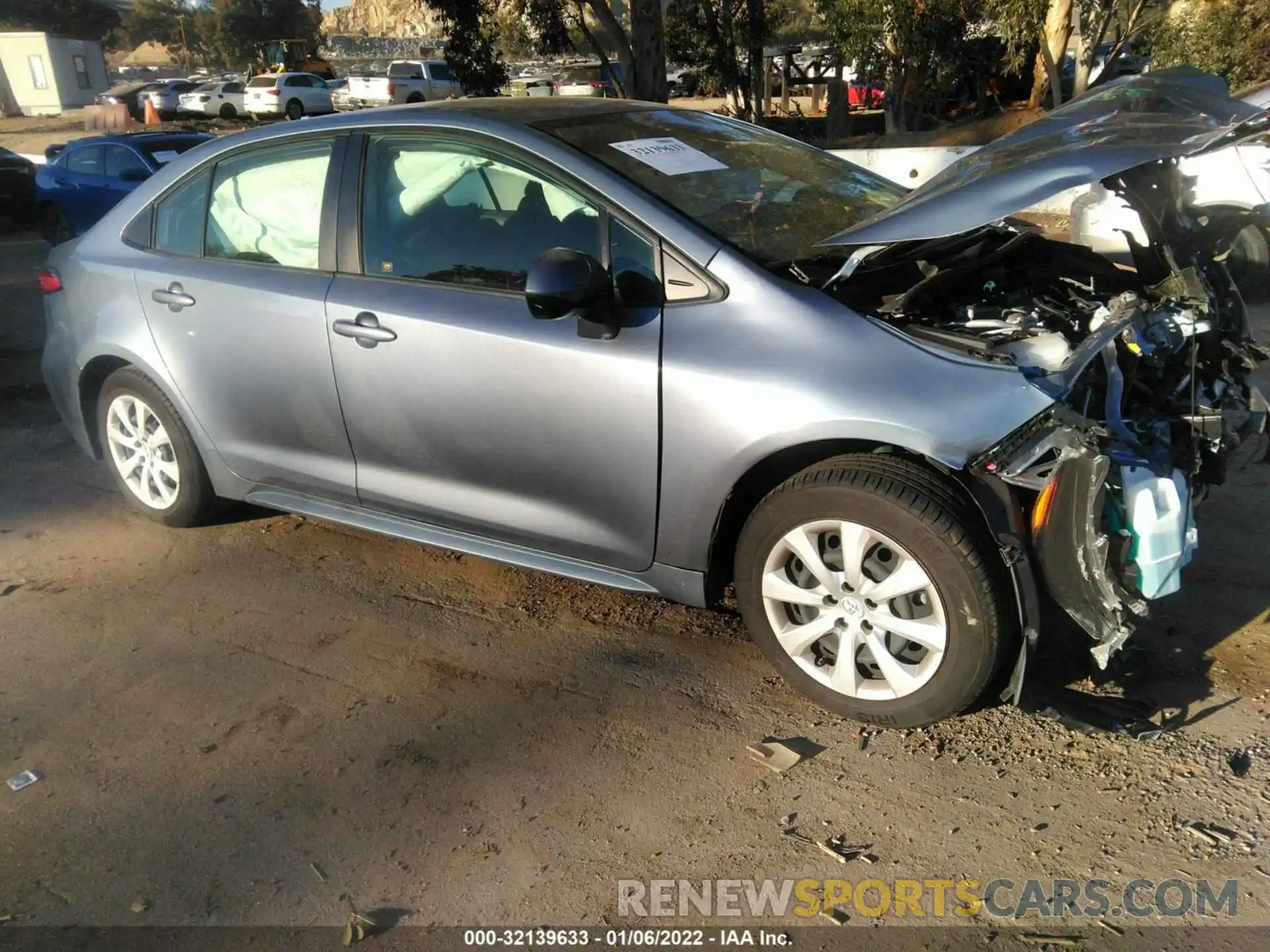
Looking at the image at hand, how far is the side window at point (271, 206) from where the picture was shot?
4.14m

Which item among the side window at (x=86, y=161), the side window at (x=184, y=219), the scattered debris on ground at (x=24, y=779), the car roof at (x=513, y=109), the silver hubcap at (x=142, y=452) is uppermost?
the car roof at (x=513, y=109)

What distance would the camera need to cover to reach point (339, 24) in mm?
130750

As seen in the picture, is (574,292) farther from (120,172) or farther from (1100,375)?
(120,172)

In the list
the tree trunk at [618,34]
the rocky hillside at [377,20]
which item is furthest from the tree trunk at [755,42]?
the rocky hillside at [377,20]

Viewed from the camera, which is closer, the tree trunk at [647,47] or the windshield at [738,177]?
the windshield at [738,177]

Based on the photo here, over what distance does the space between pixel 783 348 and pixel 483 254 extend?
3.92 feet

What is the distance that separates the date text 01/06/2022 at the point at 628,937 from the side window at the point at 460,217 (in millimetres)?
2006

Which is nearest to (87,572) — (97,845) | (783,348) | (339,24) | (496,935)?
(97,845)

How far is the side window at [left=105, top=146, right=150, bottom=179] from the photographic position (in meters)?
12.4

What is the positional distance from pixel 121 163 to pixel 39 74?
1707 inches

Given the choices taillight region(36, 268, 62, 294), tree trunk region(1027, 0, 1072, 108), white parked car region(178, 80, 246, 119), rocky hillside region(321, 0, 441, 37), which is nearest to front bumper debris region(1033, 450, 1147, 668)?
taillight region(36, 268, 62, 294)

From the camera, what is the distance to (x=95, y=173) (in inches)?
508

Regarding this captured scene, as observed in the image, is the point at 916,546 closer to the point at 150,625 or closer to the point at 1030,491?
the point at 1030,491

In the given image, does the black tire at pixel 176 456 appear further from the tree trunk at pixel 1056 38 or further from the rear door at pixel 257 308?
the tree trunk at pixel 1056 38
